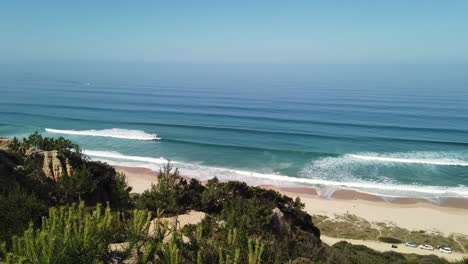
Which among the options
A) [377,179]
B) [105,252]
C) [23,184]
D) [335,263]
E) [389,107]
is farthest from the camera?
[389,107]

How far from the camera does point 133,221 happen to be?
25.4ft

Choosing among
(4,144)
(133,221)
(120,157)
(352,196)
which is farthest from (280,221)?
(120,157)

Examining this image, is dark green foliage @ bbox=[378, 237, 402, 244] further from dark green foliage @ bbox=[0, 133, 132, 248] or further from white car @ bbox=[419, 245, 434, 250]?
dark green foliage @ bbox=[0, 133, 132, 248]

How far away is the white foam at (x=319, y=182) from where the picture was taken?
2962 centimetres

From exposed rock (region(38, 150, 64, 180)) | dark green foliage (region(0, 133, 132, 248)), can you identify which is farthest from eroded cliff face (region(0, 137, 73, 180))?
dark green foliage (region(0, 133, 132, 248))

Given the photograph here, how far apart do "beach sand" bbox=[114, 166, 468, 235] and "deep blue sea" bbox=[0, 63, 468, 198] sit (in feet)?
5.12

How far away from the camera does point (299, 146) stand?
40906 mm

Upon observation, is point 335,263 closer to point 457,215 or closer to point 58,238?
point 58,238

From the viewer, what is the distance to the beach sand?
2409 cm

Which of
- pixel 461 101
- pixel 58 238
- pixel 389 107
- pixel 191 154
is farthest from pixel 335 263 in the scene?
pixel 461 101

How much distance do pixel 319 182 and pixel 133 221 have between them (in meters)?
26.5

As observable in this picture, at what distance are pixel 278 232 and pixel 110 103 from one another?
60.0 m

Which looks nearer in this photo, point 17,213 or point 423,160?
point 17,213

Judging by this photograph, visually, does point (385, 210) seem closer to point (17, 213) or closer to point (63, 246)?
point (17, 213)
